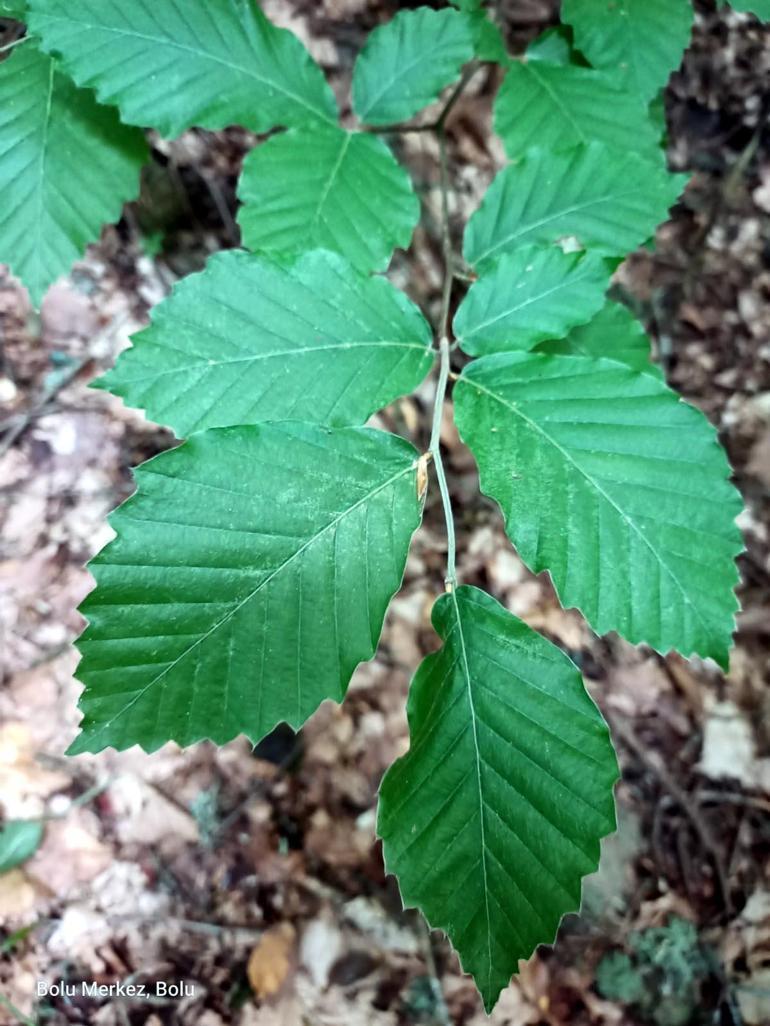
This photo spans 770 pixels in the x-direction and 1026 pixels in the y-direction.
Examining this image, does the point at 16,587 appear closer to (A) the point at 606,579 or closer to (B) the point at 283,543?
(B) the point at 283,543

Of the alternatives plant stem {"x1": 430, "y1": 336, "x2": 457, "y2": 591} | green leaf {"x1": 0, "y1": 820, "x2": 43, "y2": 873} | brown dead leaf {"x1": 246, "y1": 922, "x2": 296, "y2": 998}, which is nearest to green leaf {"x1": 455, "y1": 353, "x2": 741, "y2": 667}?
plant stem {"x1": 430, "y1": 336, "x2": 457, "y2": 591}

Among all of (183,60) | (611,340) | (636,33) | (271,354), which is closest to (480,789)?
(271,354)

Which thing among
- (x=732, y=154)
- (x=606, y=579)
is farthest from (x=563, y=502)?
(x=732, y=154)

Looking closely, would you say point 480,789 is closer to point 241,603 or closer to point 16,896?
point 241,603

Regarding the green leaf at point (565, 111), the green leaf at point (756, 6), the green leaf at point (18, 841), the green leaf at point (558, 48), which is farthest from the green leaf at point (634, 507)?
the green leaf at point (18, 841)

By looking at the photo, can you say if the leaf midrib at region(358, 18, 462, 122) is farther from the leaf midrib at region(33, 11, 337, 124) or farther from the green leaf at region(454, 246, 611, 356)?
the green leaf at region(454, 246, 611, 356)

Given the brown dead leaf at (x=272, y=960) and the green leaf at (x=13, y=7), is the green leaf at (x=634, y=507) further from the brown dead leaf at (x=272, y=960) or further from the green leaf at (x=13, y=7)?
the brown dead leaf at (x=272, y=960)
